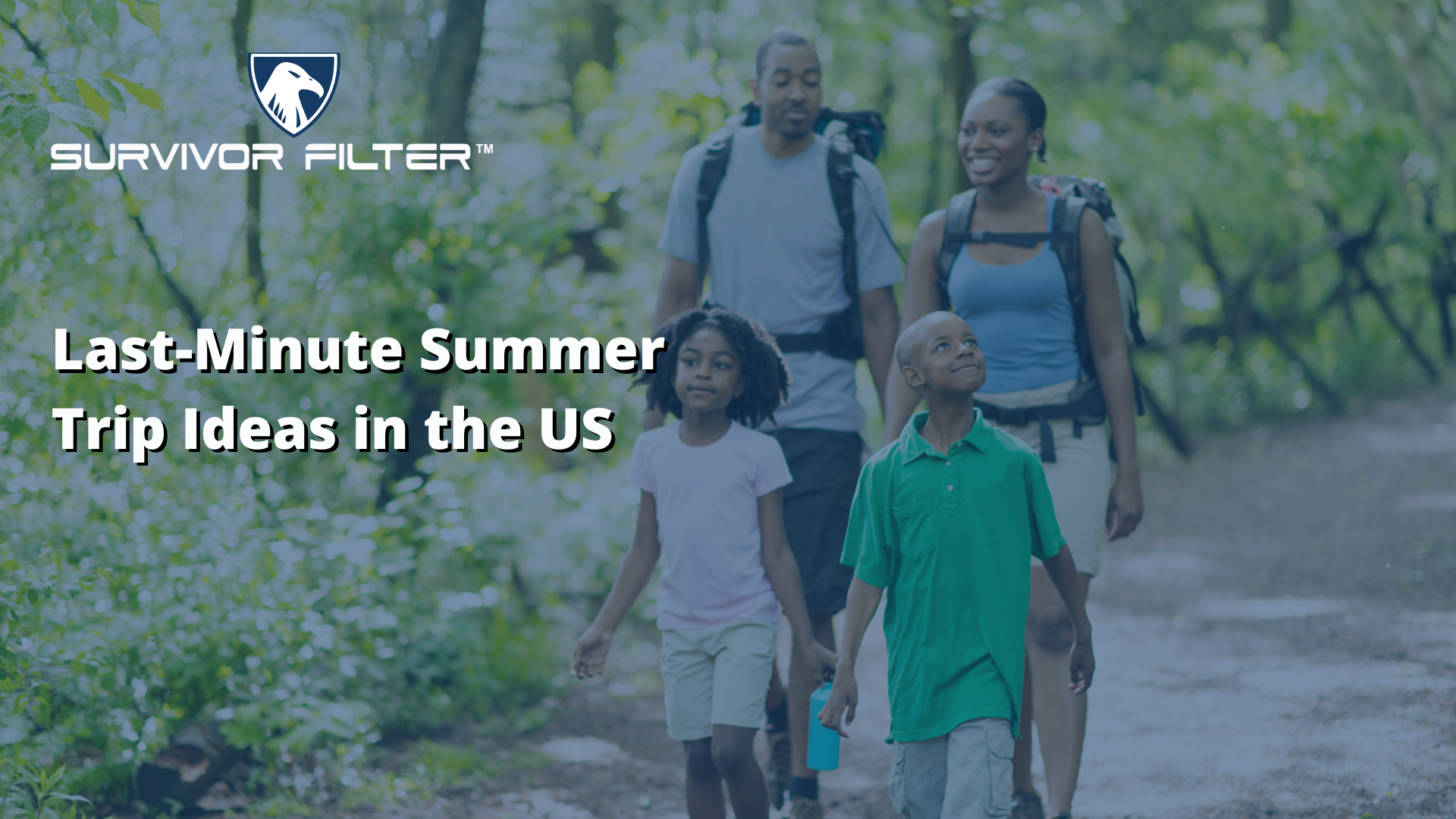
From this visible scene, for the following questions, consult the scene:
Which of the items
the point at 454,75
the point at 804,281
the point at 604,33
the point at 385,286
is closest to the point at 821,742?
the point at 804,281

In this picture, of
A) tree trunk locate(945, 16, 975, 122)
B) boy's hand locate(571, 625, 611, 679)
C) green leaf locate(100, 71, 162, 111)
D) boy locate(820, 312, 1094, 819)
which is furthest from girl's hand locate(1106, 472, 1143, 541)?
tree trunk locate(945, 16, 975, 122)

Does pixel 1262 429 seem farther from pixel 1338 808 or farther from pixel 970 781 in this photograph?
pixel 970 781

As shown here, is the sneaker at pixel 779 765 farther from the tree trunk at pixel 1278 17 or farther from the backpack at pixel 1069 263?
the tree trunk at pixel 1278 17

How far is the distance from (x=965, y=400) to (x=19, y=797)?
120 inches

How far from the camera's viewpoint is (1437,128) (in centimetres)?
1102

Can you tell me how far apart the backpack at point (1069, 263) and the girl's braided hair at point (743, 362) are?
599mm

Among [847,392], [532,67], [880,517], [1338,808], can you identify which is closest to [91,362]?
[847,392]

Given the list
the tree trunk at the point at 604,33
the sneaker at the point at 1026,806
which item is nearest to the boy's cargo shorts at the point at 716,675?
the sneaker at the point at 1026,806

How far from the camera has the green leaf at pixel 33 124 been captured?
11.5ft

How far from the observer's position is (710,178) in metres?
4.20

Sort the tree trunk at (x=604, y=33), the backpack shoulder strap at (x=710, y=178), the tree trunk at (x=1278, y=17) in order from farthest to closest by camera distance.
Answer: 1. the tree trunk at (x=1278, y=17)
2. the tree trunk at (x=604, y=33)
3. the backpack shoulder strap at (x=710, y=178)

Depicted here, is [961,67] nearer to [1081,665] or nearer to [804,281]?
[804,281]

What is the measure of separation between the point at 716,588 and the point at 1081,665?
3.26ft

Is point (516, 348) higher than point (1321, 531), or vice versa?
point (516, 348)
